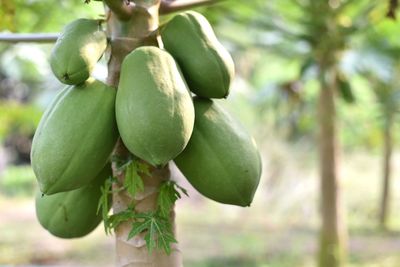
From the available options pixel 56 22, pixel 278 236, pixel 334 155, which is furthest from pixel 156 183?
pixel 278 236

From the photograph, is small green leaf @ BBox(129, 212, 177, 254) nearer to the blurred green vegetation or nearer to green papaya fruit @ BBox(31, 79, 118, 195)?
green papaya fruit @ BBox(31, 79, 118, 195)

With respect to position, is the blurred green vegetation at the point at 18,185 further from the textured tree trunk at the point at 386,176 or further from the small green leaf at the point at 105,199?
the small green leaf at the point at 105,199

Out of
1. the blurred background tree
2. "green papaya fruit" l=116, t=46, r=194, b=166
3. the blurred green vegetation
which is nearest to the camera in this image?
"green papaya fruit" l=116, t=46, r=194, b=166

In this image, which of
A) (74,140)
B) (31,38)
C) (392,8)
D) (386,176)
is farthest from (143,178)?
(386,176)

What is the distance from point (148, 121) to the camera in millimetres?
967

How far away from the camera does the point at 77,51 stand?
105 centimetres

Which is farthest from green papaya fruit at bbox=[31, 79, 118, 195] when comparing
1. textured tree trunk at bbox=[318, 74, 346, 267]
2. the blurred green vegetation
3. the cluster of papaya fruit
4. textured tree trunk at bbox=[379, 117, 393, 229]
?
the blurred green vegetation

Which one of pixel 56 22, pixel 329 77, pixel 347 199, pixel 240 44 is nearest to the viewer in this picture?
pixel 56 22

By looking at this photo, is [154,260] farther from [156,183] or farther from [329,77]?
[329,77]

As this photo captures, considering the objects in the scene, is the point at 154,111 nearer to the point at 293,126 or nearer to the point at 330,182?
the point at 330,182

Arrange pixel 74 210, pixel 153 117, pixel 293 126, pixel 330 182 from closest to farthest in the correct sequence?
pixel 153 117, pixel 74 210, pixel 330 182, pixel 293 126

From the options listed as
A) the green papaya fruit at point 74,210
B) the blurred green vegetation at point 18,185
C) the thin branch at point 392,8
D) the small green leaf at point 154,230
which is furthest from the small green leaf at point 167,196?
the blurred green vegetation at point 18,185

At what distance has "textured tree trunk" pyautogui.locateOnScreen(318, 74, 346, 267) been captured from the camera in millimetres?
3502

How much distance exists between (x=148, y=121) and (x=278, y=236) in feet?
17.3
